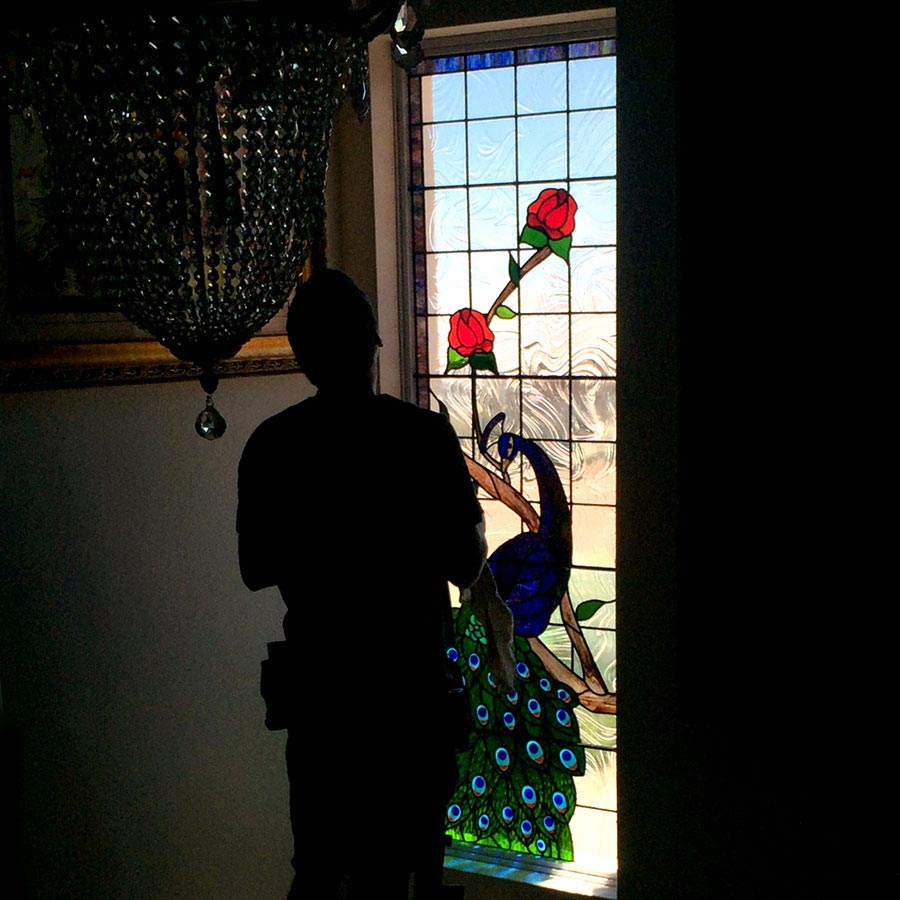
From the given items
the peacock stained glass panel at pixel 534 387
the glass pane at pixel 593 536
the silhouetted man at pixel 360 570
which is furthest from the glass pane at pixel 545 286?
the silhouetted man at pixel 360 570

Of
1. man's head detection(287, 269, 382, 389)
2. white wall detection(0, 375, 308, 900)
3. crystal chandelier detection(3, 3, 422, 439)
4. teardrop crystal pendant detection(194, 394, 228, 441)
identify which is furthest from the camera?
white wall detection(0, 375, 308, 900)

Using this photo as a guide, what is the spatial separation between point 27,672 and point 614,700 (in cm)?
132

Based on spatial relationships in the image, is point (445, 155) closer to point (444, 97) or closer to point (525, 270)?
point (444, 97)

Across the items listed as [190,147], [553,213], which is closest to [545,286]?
[553,213]

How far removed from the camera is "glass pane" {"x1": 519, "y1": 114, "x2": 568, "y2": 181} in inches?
101

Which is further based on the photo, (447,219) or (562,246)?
(447,219)

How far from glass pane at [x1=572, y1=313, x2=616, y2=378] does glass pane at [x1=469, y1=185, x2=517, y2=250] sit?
26cm

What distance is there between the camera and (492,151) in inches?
104

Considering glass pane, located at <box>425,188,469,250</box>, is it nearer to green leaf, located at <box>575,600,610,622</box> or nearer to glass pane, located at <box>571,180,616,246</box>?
glass pane, located at <box>571,180,616,246</box>

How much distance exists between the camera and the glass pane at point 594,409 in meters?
2.59

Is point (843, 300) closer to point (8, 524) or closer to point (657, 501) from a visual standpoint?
point (657, 501)

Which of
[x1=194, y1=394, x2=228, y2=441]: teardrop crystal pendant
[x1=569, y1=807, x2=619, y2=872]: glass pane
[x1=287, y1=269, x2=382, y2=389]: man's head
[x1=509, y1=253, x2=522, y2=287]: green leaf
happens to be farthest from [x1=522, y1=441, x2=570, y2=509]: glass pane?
[x1=194, y1=394, x2=228, y2=441]: teardrop crystal pendant

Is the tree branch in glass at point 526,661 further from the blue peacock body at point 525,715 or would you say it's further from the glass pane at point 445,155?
the glass pane at point 445,155

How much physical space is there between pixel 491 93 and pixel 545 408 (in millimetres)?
768
